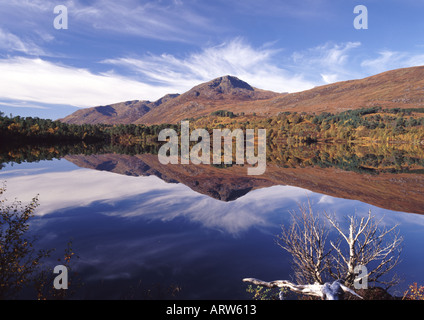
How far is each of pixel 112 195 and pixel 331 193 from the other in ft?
100

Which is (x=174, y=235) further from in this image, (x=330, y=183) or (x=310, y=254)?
(x=330, y=183)

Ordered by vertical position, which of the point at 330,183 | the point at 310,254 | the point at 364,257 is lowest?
the point at 330,183

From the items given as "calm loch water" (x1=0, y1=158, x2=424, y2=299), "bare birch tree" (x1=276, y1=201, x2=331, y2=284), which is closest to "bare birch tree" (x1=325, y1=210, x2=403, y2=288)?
"bare birch tree" (x1=276, y1=201, x2=331, y2=284)

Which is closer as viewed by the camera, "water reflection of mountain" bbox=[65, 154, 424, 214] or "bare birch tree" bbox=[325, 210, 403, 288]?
"bare birch tree" bbox=[325, 210, 403, 288]

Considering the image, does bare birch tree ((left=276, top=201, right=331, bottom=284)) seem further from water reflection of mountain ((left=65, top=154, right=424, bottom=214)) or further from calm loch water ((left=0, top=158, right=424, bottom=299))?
water reflection of mountain ((left=65, top=154, right=424, bottom=214))

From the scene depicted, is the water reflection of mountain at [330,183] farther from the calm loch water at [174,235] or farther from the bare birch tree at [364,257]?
the bare birch tree at [364,257]

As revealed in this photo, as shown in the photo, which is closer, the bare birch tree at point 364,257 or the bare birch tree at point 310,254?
the bare birch tree at point 364,257

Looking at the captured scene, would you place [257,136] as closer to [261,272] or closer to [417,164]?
[417,164]

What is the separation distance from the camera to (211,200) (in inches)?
1304

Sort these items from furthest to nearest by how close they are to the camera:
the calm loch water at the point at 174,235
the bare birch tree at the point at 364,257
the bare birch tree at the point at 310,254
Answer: the calm loch water at the point at 174,235, the bare birch tree at the point at 310,254, the bare birch tree at the point at 364,257

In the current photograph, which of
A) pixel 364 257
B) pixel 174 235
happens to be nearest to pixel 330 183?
pixel 174 235

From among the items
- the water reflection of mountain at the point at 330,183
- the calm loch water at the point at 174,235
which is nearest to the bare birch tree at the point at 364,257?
A: the calm loch water at the point at 174,235
